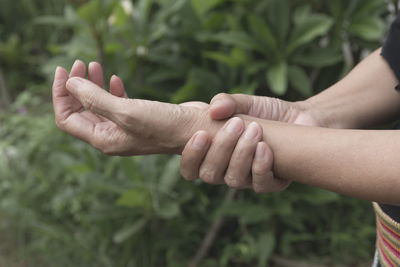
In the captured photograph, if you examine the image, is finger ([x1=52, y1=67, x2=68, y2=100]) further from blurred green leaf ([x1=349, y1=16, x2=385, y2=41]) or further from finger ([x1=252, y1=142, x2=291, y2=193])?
blurred green leaf ([x1=349, y1=16, x2=385, y2=41])

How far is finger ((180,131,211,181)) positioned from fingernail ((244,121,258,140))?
0.08m

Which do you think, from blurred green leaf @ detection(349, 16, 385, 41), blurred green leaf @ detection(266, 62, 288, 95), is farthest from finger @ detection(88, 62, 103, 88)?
blurred green leaf @ detection(349, 16, 385, 41)

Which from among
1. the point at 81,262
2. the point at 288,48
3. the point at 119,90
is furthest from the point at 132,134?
the point at 81,262

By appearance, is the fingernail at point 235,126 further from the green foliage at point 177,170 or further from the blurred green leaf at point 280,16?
the blurred green leaf at point 280,16

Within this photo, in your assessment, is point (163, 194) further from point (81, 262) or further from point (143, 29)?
point (143, 29)

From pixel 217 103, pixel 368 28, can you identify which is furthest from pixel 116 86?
pixel 368 28

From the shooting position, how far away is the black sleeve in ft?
2.79

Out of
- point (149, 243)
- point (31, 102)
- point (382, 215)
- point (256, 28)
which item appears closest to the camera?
point (382, 215)

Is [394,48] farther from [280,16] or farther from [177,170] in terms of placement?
[177,170]

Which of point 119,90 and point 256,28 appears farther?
point 256,28

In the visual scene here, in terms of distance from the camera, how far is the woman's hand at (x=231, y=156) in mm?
787

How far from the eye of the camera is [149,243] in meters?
1.82

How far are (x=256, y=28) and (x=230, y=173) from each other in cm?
87

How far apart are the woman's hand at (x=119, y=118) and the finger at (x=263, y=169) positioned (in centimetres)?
12
